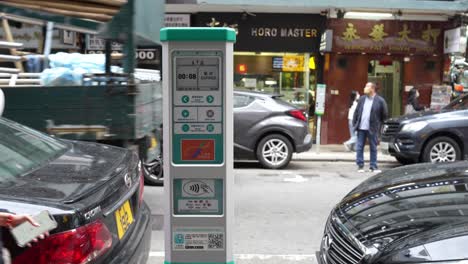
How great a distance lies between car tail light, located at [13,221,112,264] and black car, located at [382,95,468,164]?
332 inches

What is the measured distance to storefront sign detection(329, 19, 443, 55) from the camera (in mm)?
13953

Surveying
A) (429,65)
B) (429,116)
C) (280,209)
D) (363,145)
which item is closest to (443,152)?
(429,116)

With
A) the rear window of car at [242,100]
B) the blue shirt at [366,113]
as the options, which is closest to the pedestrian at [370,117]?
the blue shirt at [366,113]

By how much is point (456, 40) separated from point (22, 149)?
12558mm

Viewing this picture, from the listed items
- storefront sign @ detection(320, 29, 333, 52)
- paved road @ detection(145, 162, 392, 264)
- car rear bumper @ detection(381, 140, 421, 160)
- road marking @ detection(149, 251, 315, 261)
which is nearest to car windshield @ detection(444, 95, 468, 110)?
car rear bumper @ detection(381, 140, 421, 160)

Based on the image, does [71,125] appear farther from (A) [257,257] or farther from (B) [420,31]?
(B) [420,31]

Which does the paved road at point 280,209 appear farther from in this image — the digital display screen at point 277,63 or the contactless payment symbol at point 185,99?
the digital display screen at point 277,63

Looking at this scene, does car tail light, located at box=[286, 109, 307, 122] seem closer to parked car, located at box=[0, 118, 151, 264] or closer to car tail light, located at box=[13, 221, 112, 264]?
parked car, located at box=[0, 118, 151, 264]

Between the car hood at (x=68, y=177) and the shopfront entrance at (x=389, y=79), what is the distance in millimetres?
A: 11922

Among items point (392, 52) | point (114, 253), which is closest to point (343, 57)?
point (392, 52)

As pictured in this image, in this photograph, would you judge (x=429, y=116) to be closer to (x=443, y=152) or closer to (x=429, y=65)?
(x=443, y=152)

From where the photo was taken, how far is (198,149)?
3422mm

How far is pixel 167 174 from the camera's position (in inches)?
135

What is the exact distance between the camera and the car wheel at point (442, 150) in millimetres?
10016
